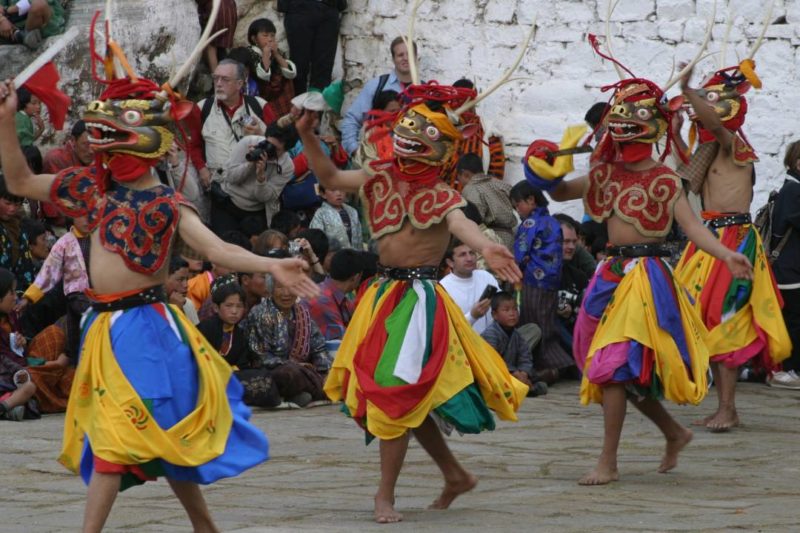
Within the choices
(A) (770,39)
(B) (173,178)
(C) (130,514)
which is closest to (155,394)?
(C) (130,514)

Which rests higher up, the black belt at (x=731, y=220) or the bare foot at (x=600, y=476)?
the black belt at (x=731, y=220)

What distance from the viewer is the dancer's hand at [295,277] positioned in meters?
5.81

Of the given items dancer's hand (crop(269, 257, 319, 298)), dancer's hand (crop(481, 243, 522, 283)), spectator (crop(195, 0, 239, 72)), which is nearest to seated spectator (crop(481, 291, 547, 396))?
spectator (crop(195, 0, 239, 72))

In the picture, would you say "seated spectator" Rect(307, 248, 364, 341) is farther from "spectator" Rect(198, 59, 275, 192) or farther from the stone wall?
the stone wall

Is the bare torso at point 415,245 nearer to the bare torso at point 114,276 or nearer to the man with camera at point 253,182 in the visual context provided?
the bare torso at point 114,276

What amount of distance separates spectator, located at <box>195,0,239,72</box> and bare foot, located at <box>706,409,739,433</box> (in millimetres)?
5633

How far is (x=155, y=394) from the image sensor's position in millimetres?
6195

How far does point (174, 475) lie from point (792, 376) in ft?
25.2

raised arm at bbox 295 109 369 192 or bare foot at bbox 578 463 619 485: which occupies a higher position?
raised arm at bbox 295 109 369 192

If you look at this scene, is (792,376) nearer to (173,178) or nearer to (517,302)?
(517,302)

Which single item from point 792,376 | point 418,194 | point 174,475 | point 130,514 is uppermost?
point 418,194

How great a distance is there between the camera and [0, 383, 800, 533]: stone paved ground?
705 centimetres

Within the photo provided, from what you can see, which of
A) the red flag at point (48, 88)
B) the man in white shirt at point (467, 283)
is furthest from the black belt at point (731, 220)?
the red flag at point (48, 88)

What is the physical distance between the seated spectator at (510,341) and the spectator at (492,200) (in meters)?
1.11
